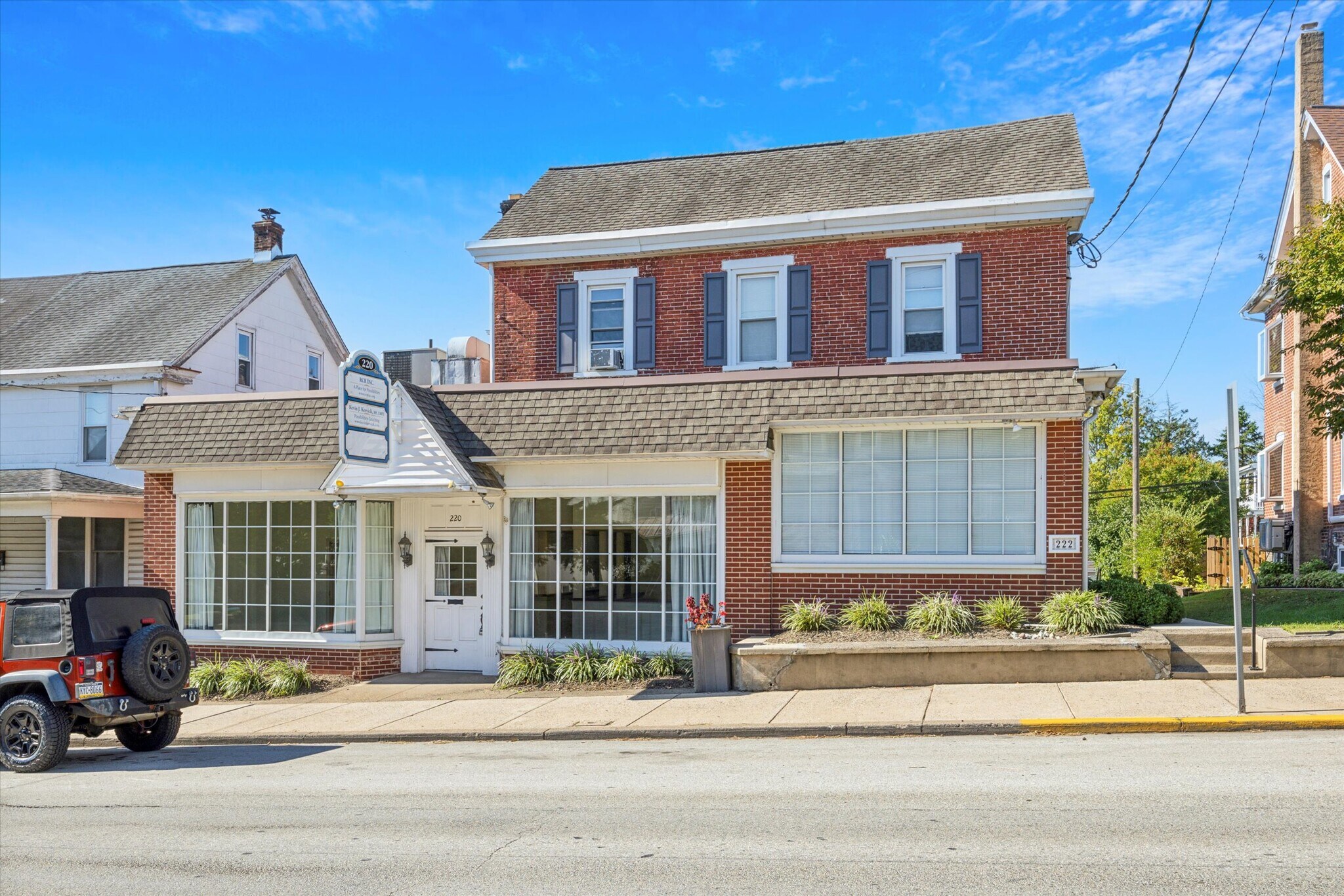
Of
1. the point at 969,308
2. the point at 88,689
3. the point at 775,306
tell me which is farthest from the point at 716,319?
the point at 88,689

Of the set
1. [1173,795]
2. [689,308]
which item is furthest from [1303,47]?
[1173,795]

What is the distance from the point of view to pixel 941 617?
45.4 feet

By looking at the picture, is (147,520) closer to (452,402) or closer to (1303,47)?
(452,402)

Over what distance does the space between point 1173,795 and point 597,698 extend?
760 centimetres

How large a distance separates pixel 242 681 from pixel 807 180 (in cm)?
1248

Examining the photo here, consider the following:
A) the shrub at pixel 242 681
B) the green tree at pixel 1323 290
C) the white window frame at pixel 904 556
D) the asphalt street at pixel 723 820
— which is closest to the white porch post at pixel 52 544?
the shrub at pixel 242 681

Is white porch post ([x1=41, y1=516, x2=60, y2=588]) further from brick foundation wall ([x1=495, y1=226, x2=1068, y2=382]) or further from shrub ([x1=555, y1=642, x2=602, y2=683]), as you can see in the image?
shrub ([x1=555, y1=642, x2=602, y2=683])

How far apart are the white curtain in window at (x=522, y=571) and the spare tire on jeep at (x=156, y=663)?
5.23 meters

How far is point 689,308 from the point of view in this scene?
18219 mm

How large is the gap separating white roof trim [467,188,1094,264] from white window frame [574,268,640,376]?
0.37 meters

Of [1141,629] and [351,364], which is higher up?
[351,364]

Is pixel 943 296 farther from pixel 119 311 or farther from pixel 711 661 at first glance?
pixel 119 311

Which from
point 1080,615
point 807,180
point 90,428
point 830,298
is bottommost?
point 1080,615

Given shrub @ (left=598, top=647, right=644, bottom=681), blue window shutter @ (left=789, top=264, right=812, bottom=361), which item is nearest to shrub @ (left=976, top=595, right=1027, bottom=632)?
shrub @ (left=598, top=647, right=644, bottom=681)
